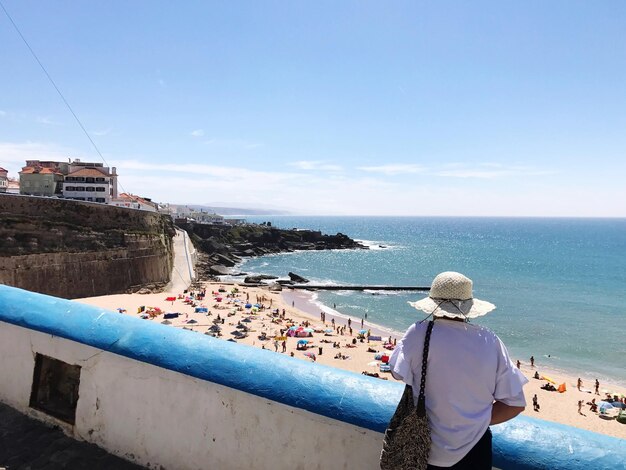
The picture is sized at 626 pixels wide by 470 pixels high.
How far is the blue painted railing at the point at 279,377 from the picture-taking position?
1758 mm

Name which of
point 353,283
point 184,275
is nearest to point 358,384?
point 184,275

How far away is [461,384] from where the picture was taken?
5.92 feet

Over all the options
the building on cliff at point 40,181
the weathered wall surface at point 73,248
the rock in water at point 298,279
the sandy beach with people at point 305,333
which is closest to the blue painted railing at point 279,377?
the sandy beach with people at point 305,333

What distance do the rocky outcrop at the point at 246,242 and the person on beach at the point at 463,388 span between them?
60287 mm

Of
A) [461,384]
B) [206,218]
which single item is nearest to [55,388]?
[461,384]

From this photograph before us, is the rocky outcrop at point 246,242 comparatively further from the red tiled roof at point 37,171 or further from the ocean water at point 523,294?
the red tiled roof at point 37,171

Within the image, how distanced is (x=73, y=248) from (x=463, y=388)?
31.7m

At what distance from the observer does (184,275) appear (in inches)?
1805

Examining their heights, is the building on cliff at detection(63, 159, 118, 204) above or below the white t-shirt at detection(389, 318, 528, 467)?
above

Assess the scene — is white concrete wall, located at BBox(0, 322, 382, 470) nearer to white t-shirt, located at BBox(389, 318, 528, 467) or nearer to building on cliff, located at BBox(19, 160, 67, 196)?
white t-shirt, located at BBox(389, 318, 528, 467)

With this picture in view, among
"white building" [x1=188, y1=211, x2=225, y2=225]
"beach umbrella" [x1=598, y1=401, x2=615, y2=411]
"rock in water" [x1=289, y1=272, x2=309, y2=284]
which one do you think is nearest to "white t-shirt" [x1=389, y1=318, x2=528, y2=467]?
"beach umbrella" [x1=598, y1=401, x2=615, y2=411]

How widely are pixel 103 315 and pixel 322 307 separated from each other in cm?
3867

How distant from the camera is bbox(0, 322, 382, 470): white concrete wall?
221 cm

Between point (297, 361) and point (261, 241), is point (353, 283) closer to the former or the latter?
point (261, 241)
